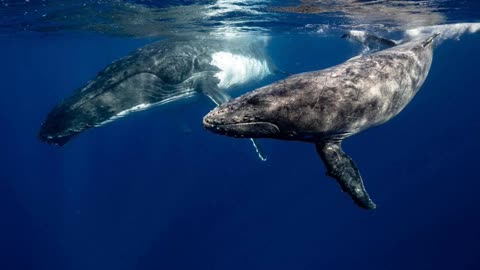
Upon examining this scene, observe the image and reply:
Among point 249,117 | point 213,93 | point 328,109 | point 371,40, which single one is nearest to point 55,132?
point 213,93

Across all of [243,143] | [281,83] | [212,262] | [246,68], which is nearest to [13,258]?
[212,262]

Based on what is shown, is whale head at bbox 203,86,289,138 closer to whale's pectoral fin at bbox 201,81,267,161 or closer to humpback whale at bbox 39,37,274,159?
humpback whale at bbox 39,37,274,159

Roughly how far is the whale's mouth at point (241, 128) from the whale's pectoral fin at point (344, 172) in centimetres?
99

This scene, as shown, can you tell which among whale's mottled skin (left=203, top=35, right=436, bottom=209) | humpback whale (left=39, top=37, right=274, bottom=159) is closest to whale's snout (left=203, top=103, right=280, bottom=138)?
whale's mottled skin (left=203, top=35, right=436, bottom=209)

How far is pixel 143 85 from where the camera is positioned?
9219mm

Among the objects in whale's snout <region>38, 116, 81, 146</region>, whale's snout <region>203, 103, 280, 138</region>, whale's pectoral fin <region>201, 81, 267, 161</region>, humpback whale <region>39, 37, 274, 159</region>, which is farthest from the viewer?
whale's pectoral fin <region>201, 81, 267, 161</region>

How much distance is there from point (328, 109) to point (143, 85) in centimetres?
576

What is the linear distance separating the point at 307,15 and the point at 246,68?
23.4 feet

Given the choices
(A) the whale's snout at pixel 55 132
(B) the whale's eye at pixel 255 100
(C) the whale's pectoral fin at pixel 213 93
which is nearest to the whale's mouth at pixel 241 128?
(B) the whale's eye at pixel 255 100

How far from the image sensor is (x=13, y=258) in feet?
115

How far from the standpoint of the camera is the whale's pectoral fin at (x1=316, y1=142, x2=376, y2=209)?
5.06m

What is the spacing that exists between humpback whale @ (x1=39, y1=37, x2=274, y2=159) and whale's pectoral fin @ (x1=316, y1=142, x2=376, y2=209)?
3.44 m

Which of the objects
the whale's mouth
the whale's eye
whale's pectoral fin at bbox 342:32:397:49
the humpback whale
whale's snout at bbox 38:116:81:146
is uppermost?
the whale's eye

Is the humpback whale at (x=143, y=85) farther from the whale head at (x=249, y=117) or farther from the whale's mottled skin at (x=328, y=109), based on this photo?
the whale head at (x=249, y=117)
